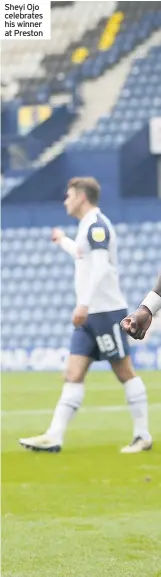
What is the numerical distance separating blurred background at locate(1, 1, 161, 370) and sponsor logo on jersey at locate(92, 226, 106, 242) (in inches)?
152

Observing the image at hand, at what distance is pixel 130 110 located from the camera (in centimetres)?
889

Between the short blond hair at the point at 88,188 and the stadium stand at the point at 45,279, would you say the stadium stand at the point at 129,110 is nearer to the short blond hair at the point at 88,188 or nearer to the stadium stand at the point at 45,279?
the stadium stand at the point at 45,279

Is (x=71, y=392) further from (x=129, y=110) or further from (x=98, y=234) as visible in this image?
(x=129, y=110)

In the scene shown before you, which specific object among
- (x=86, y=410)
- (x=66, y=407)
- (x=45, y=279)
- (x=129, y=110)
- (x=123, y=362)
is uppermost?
(x=123, y=362)

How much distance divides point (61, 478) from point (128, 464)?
218 millimetres

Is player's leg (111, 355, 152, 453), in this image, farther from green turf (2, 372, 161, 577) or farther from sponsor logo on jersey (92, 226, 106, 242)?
sponsor logo on jersey (92, 226, 106, 242)

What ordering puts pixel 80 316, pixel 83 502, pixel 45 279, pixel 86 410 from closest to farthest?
pixel 83 502 → pixel 80 316 → pixel 86 410 → pixel 45 279

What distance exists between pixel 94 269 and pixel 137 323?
162 centimetres

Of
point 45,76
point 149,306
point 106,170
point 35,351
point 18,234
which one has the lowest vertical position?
point 35,351

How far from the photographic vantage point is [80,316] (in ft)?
11.4

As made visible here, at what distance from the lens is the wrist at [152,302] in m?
1.97

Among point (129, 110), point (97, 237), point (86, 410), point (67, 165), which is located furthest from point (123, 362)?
point (129, 110)

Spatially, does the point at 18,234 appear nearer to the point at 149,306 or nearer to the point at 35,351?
the point at 35,351

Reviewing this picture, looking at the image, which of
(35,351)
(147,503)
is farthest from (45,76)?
(147,503)
